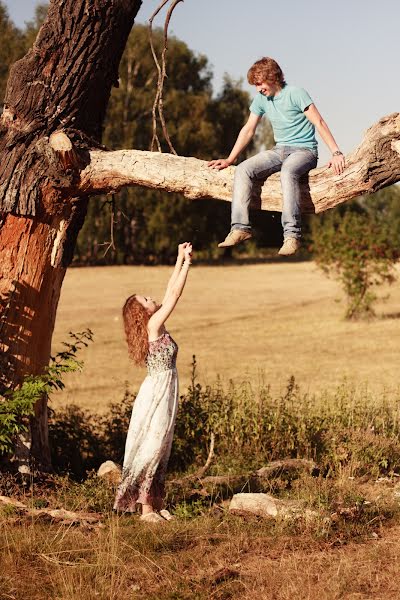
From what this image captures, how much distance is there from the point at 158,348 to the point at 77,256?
44272 mm

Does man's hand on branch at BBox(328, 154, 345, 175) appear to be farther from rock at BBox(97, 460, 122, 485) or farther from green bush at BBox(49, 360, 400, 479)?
rock at BBox(97, 460, 122, 485)

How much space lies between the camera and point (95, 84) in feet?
28.9

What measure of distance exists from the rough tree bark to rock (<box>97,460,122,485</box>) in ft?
1.94

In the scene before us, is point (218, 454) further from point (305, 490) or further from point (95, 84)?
point (95, 84)

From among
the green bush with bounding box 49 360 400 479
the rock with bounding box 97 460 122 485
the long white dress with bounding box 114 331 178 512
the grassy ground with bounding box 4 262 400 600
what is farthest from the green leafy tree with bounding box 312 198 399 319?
the long white dress with bounding box 114 331 178 512

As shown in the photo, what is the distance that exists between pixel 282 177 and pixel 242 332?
63.7 feet

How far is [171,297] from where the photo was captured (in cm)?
734

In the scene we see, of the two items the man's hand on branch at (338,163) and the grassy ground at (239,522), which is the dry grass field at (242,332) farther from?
the man's hand on branch at (338,163)

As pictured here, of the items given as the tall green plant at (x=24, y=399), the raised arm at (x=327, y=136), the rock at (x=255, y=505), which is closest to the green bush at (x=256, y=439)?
→ the tall green plant at (x=24, y=399)

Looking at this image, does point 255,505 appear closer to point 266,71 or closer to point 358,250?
point 266,71

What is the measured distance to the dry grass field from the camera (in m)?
18.2

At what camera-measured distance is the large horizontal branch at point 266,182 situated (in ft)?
24.0

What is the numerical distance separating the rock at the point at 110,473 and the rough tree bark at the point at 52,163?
591 mm

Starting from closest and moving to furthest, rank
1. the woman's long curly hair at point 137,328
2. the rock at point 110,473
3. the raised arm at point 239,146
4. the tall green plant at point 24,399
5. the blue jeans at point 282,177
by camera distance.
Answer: the blue jeans at point 282,177 → the woman's long curly hair at point 137,328 → the raised arm at point 239,146 → the tall green plant at point 24,399 → the rock at point 110,473
